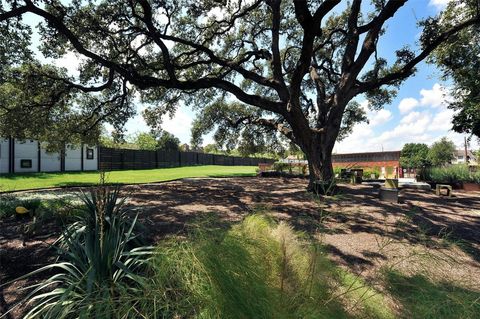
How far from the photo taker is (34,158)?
67.5ft

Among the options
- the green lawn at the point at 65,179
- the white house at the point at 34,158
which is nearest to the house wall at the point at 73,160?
the white house at the point at 34,158

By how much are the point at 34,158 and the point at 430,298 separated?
84.2 feet

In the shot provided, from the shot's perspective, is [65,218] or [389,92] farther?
[389,92]

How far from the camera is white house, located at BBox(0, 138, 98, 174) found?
18531 millimetres

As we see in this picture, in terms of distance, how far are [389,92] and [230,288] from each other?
17222 mm

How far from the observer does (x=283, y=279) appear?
1.16m

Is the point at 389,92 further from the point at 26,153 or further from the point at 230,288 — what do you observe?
the point at 26,153

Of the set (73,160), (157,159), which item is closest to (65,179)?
(73,160)

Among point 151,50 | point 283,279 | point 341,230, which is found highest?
point 151,50

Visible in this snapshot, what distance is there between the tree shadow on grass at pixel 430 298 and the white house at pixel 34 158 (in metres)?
18.4

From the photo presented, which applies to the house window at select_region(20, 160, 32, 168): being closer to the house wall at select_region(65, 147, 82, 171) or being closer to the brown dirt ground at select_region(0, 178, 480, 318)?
the house wall at select_region(65, 147, 82, 171)

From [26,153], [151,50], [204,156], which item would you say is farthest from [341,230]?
[204,156]

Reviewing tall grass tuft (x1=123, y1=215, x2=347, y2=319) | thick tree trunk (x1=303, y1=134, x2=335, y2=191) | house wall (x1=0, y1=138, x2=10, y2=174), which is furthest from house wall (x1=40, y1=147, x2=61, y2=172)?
tall grass tuft (x1=123, y1=215, x2=347, y2=319)

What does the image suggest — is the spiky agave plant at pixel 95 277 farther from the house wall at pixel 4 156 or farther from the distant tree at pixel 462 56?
the house wall at pixel 4 156
